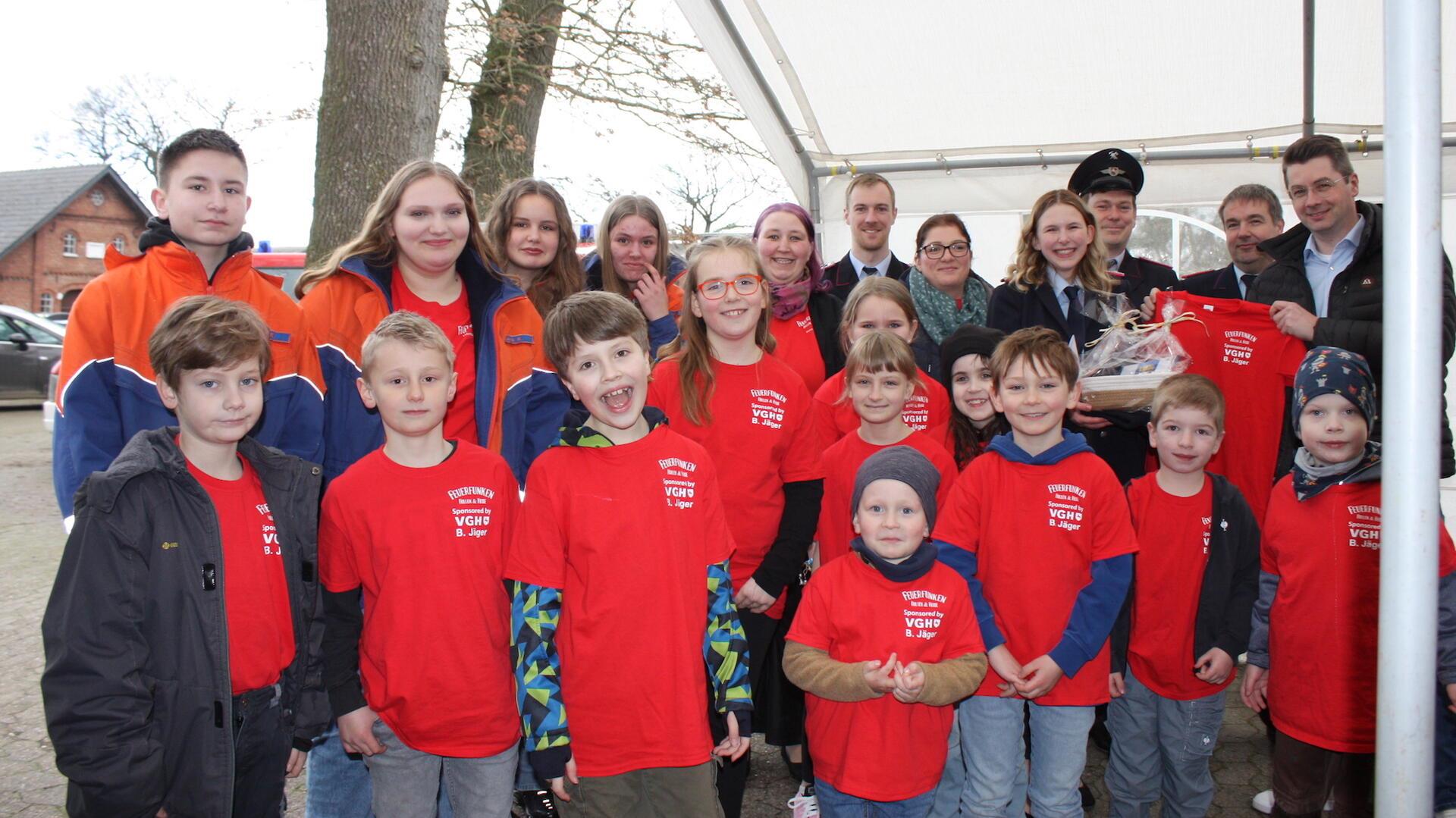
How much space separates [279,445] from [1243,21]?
4902 millimetres

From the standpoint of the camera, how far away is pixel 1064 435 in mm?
3178

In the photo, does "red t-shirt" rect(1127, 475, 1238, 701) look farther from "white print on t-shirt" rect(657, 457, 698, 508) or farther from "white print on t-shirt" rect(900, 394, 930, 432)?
"white print on t-shirt" rect(657, 457, 698, 508)

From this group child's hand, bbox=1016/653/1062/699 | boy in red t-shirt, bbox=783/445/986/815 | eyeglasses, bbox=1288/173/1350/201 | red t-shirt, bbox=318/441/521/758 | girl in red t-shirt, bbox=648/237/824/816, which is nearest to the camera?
red t-shirt, bbox=318/441/521/758

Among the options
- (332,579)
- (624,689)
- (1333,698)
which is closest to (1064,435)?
(1333,698)

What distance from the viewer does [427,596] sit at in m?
2.51

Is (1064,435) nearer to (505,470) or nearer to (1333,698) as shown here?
(1333,698)

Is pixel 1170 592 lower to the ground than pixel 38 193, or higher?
lower

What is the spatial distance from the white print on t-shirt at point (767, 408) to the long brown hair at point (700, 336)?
0.14 metres

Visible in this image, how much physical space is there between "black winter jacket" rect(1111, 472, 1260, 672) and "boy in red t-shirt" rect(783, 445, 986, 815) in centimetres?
74

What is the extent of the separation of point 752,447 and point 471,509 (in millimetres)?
967

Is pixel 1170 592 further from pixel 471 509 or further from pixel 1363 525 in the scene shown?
pixel 471 509

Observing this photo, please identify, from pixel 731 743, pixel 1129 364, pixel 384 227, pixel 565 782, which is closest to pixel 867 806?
pixel 731 743

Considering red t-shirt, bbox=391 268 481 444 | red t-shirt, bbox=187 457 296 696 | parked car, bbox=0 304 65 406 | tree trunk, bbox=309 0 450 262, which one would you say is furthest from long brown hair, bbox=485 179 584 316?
parked car, bbox=0 304 65 406

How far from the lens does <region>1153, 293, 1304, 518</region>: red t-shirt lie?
3756mm
